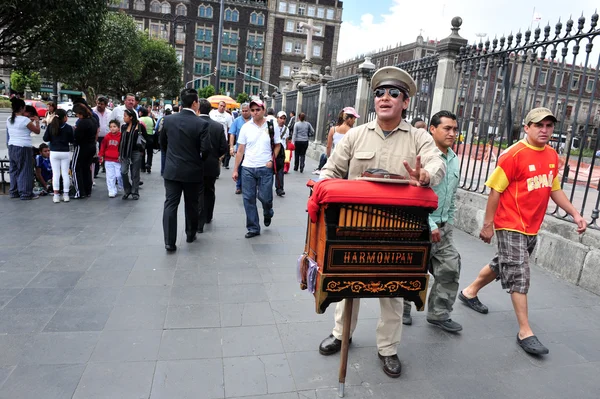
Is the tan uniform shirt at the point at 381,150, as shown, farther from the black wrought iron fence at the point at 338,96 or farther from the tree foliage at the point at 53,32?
the black wrought iron fence at the point at 338,96

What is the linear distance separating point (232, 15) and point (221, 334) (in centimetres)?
7132

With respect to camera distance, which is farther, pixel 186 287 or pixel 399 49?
pixel 399 49

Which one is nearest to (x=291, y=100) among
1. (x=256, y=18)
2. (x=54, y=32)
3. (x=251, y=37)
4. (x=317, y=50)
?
(x=54, y=32)

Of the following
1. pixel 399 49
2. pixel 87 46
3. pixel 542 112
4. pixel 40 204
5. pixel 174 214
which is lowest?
pixel 40 204

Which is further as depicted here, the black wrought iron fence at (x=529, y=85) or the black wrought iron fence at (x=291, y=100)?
the black wrought iron fence at (x=291, y=100)

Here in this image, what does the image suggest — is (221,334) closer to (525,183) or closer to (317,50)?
(525,183)

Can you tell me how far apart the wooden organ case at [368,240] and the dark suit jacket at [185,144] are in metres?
3.34

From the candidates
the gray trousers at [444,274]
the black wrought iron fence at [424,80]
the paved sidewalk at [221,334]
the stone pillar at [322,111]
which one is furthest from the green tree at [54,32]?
the stone pillar at [322,111]

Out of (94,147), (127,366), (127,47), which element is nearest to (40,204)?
(94,147)

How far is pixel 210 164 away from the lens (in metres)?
6.45

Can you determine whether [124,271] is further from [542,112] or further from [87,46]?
[87,46]

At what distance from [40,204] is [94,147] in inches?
57.6

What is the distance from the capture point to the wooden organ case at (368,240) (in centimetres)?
234

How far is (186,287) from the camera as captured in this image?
4.42 metres
